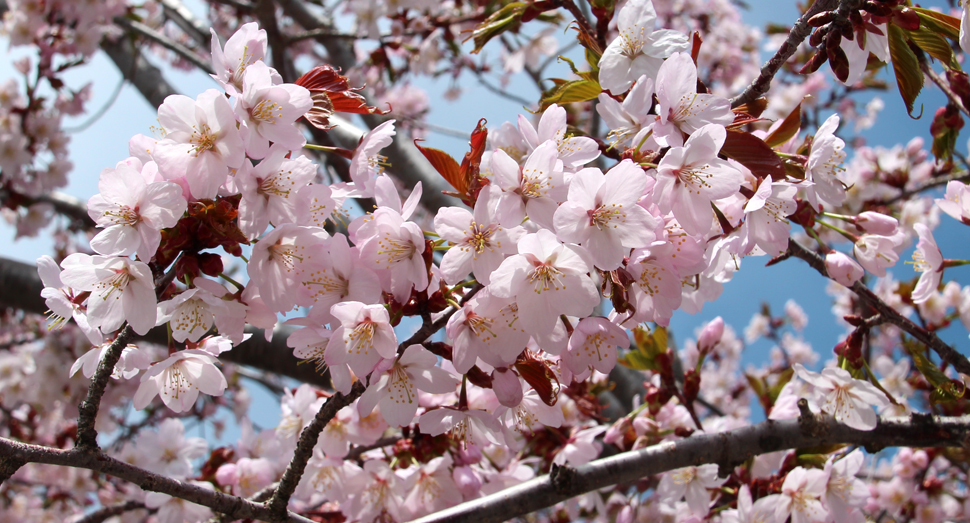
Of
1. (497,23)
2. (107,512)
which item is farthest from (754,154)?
(107,512)

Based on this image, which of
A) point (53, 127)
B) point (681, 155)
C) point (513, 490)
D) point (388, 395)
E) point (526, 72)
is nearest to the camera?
point (681, 155)

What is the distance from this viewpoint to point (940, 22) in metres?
0.95

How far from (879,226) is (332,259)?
4.03ft

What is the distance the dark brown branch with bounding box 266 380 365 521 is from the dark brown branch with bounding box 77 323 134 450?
1.03 feet

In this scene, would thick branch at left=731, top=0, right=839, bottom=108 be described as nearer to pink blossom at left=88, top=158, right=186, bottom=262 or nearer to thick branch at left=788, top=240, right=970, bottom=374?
thick branch at left=788, top=240, right=970, bottom=374

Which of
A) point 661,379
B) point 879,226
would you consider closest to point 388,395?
point 661,379

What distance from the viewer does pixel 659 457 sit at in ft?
4.27

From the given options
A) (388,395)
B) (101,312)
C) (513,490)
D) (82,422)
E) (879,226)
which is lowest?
(513,490)

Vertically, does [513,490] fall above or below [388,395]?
below

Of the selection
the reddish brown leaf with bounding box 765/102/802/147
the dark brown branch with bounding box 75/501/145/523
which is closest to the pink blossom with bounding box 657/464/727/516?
the reddish brown leaf with bounding box 765/102/802/147

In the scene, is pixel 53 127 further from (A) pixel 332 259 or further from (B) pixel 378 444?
(A) pixel 332 259

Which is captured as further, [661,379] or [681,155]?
[661,379]

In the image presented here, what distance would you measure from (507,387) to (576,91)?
0.64m

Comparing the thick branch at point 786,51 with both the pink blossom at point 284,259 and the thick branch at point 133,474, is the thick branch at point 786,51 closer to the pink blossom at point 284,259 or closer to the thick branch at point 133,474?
the pink blossom at point 284,259
